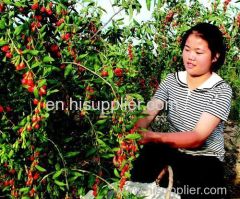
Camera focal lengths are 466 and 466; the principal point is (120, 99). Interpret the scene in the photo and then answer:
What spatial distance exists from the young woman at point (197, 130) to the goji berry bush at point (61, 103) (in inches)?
16.9

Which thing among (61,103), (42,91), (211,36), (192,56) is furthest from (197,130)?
(42,91)

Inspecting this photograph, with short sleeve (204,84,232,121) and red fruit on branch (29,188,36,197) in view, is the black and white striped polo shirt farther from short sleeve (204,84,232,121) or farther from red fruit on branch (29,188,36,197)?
red fruit on branch (29,188,36,197)

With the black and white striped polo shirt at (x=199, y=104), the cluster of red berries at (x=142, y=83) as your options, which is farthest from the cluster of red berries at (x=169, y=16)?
the black and white striped polo shirt at (x=199, y=104)

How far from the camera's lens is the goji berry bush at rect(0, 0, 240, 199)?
6.72ft

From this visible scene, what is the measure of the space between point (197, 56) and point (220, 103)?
1.15 feet

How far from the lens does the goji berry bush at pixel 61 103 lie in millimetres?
2049

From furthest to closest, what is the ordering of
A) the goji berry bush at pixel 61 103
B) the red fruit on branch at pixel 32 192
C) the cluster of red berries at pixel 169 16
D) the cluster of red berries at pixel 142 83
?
the cluster of red berries at pixel 169 16 < the cluster of red berries at pixel 142 83 < the red fruit on branch at pixel 32 192 < the goji berry bush at pixel 61 103

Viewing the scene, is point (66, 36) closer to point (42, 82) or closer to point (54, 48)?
point (54, 48)

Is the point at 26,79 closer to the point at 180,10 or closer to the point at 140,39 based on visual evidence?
the point at 140,39

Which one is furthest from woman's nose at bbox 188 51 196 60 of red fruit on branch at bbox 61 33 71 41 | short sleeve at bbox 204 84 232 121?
red fruit on branch at bbox 61 33 71 41

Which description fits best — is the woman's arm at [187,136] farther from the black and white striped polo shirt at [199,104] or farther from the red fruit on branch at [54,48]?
the red fruit on branch at [54,48]

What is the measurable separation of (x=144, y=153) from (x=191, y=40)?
32.8 inches

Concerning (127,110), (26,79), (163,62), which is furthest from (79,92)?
(163,62)

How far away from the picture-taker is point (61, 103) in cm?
255
